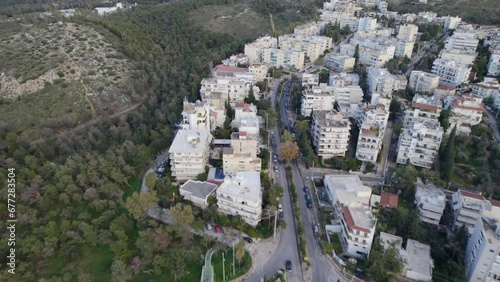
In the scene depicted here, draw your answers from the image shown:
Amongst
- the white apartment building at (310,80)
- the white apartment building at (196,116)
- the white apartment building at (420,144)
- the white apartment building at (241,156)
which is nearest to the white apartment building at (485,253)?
the white apartment building at (420,144)

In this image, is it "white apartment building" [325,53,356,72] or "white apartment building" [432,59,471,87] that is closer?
"white apartment building" [432,59,471,87]

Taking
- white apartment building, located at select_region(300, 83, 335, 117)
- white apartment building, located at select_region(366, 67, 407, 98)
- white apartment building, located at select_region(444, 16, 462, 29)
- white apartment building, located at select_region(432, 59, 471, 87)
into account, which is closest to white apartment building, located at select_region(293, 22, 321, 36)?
white apartment building, located at select_region(366, 67, 407, 98)

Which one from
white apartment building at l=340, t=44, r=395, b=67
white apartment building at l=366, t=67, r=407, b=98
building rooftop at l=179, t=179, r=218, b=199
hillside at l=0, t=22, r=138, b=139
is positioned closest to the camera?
building rooftop at l=179, t=179, r=218, b=199

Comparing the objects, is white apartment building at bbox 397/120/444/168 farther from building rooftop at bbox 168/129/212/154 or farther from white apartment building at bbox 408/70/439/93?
building rooftop at bbox 168/129/212/154

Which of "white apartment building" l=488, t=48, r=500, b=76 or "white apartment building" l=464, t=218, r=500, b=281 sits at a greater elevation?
"white apartment building" l=488, t=48, r=500, b=76

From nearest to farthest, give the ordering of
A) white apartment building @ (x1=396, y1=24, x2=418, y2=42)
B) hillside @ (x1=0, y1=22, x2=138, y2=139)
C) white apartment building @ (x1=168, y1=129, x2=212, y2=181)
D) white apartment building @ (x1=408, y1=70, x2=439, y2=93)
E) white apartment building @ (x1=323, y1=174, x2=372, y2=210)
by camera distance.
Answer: white apartment building @ (x1=323, y1=174, x2=372, y2=210), white apartment building @ (x1=168, y1=129, x2=212, y2=181), hillside @ (x1=0, y1=22, x2=138, y2=139), white apartment building @ (x1=408, y1=70, x2=439, y2=93), white apartment building @ (x1=396, y1=24, x2=418, y2=42)

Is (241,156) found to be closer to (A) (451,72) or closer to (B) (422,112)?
(B) (422,112)

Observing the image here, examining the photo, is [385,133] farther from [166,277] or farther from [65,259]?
[65,259]
